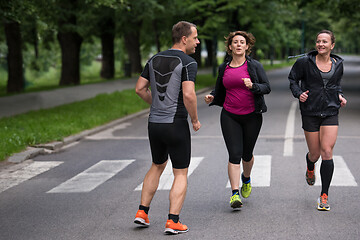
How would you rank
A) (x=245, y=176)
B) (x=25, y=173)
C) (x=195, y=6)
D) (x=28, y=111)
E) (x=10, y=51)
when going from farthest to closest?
1. (x=195, y=6)
2. (x=10, y=51)
3. (x=28, y=111)
4. (x=25, y=173)
5. (x=245, y=176)

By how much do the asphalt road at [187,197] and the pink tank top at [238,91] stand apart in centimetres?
106

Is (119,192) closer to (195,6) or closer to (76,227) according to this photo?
(76,227)

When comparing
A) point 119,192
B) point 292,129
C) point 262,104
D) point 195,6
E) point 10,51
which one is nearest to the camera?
Answer: point 262,104

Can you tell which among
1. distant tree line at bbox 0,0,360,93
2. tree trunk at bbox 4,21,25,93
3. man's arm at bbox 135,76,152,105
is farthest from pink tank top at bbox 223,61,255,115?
tree trunk at bbox 4,21,25,93

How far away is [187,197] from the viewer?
7.10 metres

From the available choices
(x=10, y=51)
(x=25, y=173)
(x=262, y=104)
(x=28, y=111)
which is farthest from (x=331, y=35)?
(x=10, y=51)

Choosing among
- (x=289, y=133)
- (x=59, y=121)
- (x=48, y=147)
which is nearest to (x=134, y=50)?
(x=59, y=121)

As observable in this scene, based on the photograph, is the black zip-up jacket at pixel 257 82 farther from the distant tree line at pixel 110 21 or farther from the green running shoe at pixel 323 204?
the distant tree line at pixel 110 21

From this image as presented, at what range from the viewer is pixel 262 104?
632 cm

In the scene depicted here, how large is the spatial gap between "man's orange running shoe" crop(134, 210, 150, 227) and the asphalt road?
66mm

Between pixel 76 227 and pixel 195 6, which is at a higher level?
pixel 195 6

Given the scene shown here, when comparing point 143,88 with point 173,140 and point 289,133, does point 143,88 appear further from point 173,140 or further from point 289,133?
point 289,133

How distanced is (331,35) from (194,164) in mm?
3657

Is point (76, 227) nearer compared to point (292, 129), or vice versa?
point (76, 227)
